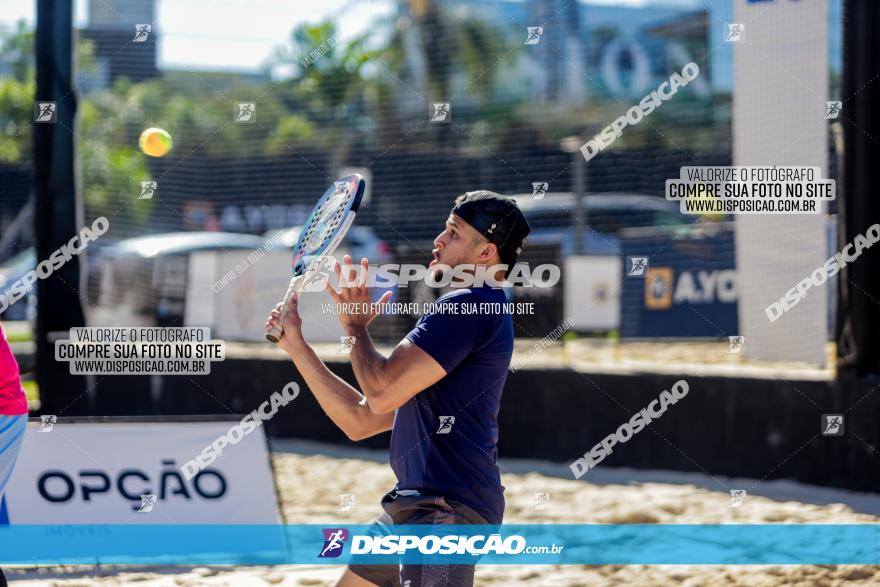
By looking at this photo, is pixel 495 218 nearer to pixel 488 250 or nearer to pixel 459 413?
pixel 488 250

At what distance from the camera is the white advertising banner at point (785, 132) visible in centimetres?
730

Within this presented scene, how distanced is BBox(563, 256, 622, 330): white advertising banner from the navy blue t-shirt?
6723 mm

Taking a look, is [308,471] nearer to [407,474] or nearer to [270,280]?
[270,280]

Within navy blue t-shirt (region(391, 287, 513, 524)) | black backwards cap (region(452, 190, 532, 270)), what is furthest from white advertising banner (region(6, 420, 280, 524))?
black backwards cap (region(452, 190, 532, 270))

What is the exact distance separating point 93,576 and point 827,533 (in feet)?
12.1

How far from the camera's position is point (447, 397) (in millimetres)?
2928

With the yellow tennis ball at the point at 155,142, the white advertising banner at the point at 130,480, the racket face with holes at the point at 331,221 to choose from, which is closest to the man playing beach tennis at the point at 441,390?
the racket face with holes at the point at 331,221

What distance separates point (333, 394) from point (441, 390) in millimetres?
304

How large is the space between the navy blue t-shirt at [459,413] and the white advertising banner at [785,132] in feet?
15.6

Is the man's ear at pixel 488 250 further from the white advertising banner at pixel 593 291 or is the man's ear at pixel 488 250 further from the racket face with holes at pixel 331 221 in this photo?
the white advertising banner at pixel 593 291

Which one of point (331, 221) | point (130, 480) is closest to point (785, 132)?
point (130, 480)

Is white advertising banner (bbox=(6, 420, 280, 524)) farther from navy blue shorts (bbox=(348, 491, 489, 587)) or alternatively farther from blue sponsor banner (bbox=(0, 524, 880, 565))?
navy blue shorts (bbox=(348, 491, 489, 587))

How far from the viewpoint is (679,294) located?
9703 mm

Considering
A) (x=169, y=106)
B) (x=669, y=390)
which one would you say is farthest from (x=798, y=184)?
(x=169, y=106)
